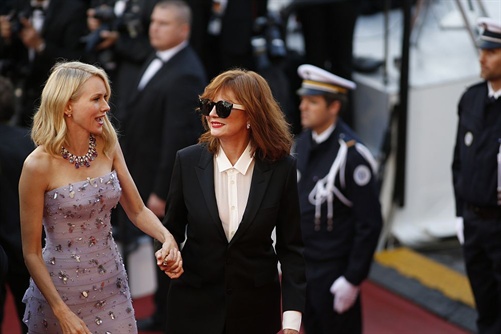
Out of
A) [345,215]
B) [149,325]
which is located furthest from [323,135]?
[149,325]

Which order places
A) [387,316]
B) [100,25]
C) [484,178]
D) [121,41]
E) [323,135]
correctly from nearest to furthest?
[484,178] < [323,135] < [387,316] < [121,41] < [100,25]

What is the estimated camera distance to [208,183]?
3486 millimetres

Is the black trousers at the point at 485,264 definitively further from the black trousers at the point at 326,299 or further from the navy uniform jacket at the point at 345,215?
the black trousers at the point at 326,299

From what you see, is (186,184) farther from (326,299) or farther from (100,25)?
(100,25)

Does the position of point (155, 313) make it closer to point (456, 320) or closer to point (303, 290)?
point (456, 320)

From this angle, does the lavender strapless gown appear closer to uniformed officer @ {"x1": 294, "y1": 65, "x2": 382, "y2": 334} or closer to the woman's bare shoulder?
the woman's bare shoulder

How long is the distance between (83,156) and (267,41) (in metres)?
3.79

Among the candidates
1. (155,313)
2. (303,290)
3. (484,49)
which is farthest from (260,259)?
(155,313)

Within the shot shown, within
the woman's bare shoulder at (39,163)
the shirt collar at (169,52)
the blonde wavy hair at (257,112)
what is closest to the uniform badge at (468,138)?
the blonde wavy hair at (257,112)

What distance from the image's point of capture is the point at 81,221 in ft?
10.8

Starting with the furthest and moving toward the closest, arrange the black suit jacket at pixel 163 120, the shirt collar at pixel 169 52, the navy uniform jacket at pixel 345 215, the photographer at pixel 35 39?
the photographer at pixel 35 39 → the shirt collar at pixel 169 52 → the black suit jacket at pixel 163 120 → the navy uniform jacket at pixel 345 215

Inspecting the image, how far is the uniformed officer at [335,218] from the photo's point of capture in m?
4.74

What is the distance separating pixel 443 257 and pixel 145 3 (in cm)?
287

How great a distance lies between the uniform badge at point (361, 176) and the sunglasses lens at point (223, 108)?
153 cm
